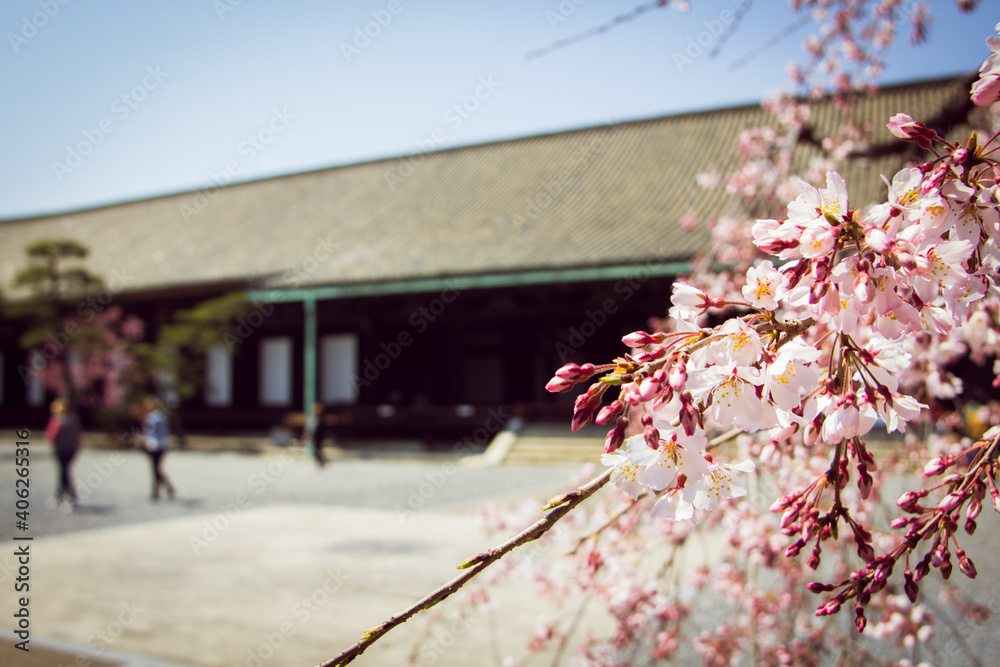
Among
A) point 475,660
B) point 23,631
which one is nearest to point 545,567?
point 475,660

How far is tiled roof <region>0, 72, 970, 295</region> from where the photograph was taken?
13766 millimetres

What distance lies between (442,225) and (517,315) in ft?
8.84

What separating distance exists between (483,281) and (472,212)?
3179 millimetres

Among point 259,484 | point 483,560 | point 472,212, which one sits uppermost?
point 472,212

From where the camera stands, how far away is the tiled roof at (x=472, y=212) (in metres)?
13.8

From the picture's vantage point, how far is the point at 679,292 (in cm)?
96

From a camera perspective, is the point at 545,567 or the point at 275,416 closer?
the point at 545,567

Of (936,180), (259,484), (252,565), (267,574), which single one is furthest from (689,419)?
(259,484)

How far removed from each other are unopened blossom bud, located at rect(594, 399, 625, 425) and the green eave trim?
10.9 meters

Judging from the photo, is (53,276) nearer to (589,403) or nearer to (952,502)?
(589,403)

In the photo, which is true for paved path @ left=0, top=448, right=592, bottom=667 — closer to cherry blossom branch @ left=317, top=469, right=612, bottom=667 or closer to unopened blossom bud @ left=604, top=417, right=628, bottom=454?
cherry blossom branch @ left=317, top=469, right=612, bottom=667

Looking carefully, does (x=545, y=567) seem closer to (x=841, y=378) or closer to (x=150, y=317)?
(x=841, y=378)

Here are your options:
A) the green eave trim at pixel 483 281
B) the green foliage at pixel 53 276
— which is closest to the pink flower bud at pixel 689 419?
the green eave trim at pixel 483 281

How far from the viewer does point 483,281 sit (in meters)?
A: 13.5
